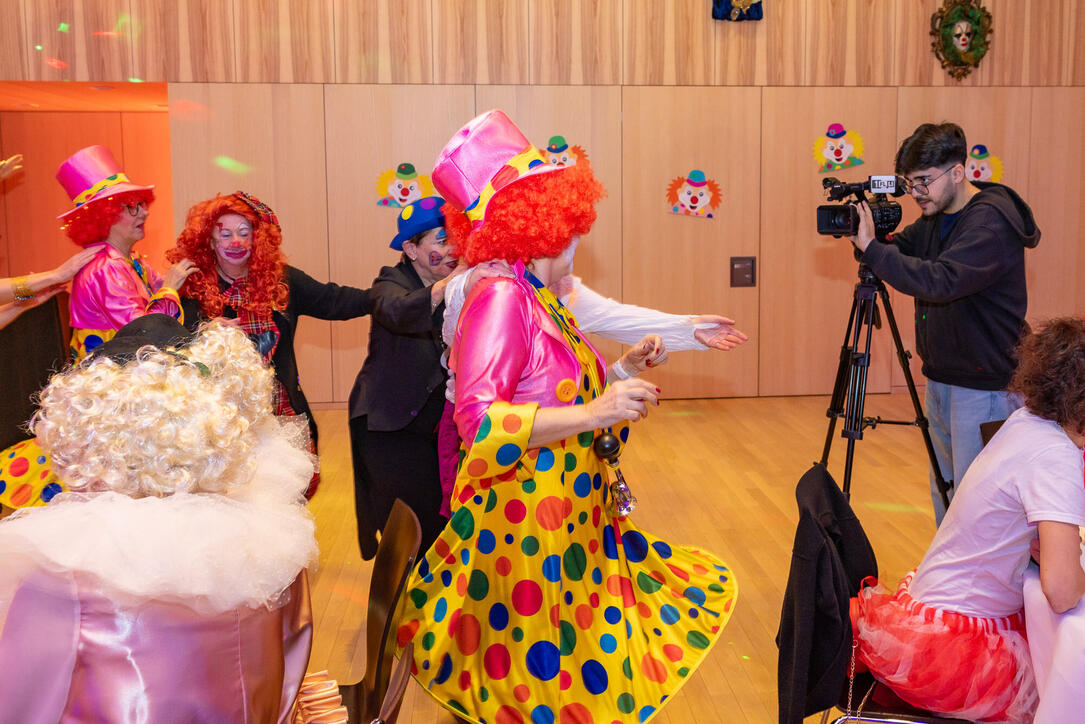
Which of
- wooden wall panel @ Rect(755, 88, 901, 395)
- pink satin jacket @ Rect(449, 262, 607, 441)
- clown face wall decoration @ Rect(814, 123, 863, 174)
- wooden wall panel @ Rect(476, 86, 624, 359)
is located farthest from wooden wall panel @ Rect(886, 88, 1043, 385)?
pink satin jacket @ Rect(449, 262, 607, 441)

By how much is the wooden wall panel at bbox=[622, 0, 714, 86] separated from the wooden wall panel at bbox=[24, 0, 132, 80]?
132 inches

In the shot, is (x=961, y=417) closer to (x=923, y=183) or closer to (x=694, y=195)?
(x=923, y=183)

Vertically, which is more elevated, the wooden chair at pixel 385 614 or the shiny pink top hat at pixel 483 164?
the shiny pink top hat at pixel 483 164

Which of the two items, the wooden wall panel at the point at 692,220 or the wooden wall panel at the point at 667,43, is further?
the wooden wall panel at the point at 692,220

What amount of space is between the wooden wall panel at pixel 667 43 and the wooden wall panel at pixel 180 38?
2672 mm

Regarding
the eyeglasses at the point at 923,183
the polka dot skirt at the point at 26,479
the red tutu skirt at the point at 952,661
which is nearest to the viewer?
the red tutu skirt at the point at 952,661

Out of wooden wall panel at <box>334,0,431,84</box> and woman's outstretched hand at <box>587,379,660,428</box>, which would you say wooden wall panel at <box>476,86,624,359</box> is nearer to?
wooden wall panel at <box>334,0,431,84</box>

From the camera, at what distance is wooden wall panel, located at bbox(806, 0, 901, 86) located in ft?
20.9

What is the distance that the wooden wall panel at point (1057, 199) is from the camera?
6.62 metres

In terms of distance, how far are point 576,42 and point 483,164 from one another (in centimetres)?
462

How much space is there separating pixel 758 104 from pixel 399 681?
565 centimetres

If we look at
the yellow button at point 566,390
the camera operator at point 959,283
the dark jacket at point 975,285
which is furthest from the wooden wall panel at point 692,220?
the yellow button at point 566,390

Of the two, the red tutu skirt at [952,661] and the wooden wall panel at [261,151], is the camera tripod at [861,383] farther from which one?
the wooden wall panel at [261,151]

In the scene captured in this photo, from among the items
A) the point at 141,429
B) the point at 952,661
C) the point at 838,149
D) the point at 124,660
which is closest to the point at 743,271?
the point at 838,149
